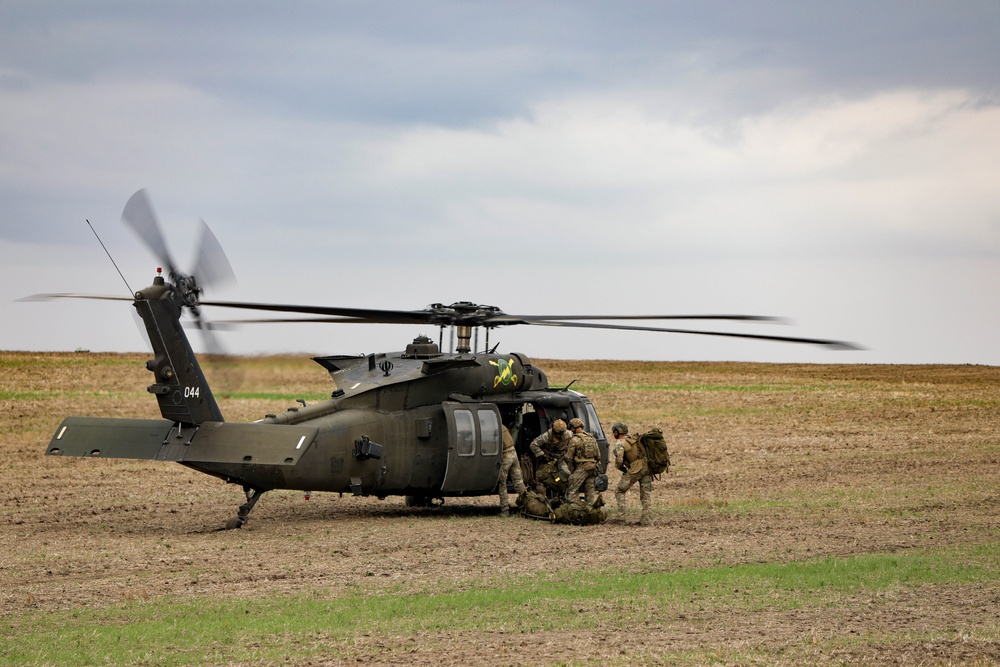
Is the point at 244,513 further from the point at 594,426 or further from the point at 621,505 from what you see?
the point at 594,426

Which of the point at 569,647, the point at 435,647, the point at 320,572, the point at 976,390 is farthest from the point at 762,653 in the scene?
the point at 976,390

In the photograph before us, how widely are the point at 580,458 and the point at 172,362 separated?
6.41 metres

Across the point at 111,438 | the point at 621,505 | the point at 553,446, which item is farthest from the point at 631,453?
the point at 111,438

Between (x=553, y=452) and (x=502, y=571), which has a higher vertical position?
(x=553, y=452)

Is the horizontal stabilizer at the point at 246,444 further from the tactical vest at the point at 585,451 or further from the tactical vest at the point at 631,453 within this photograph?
the tactical vest at the point at 631,453

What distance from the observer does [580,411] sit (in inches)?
783

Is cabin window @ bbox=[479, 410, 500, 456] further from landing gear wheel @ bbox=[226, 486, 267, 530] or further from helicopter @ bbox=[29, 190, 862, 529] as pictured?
landing gear wheel @ bbox=[226, 486, 267, 530]

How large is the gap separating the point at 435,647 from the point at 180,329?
7401mm

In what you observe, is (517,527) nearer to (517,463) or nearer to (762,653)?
(517,463)

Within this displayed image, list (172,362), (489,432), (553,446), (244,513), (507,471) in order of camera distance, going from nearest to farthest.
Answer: (172,362) → (244,513) → (489,432) → (553,446) → (507,471)

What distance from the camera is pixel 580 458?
18297mm

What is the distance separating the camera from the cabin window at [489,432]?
18.5m

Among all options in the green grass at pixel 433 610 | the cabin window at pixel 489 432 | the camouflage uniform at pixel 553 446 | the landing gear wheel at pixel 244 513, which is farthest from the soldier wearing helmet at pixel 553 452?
the green grass at pixel 433 610

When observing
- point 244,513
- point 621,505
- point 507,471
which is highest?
point 507,471
